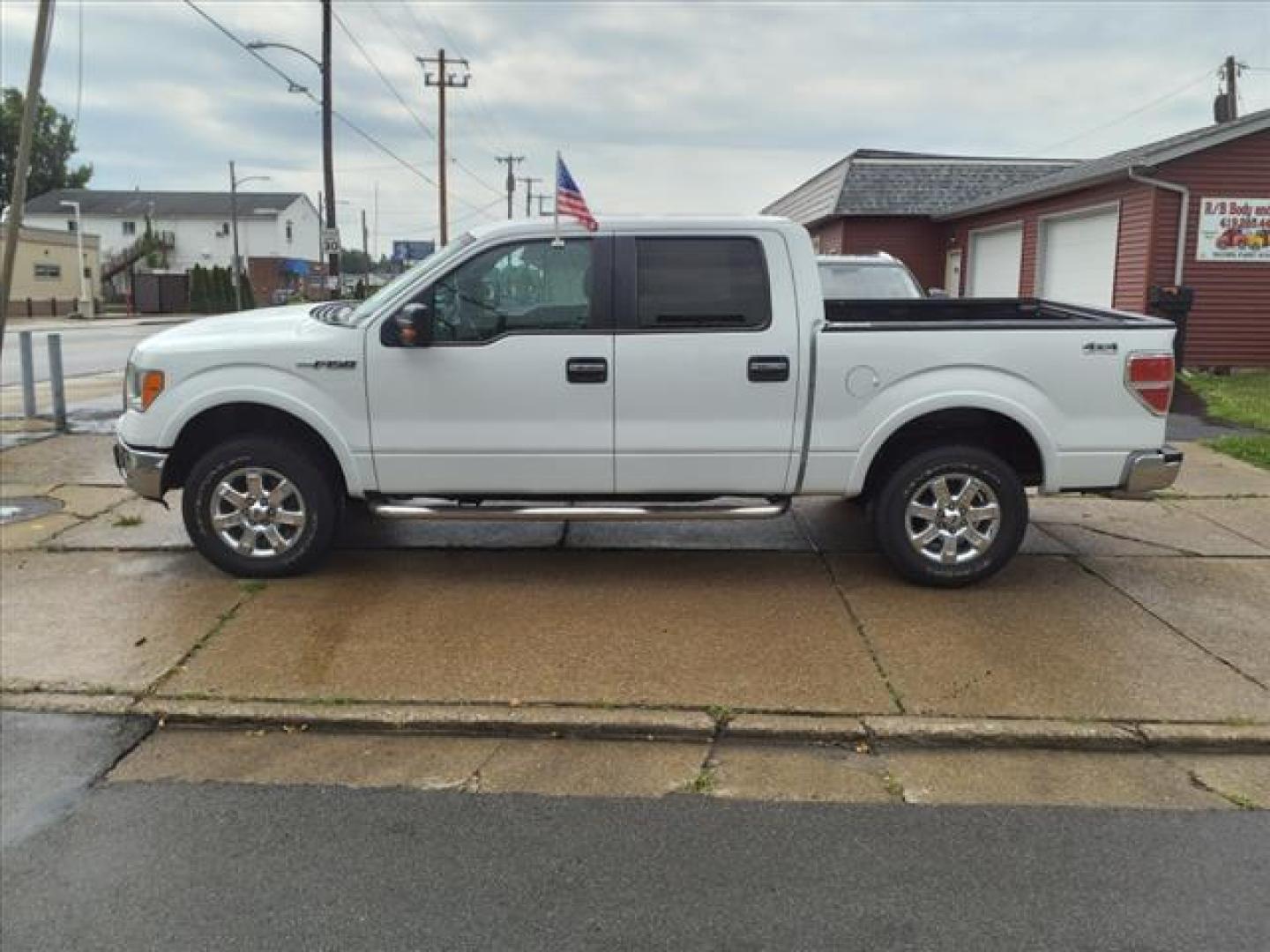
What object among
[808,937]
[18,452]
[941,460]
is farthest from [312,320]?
[18,452]

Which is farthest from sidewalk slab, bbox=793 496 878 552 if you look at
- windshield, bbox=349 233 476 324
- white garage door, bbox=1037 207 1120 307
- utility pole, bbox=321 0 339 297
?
utility pole, bbox=321 0 339 297

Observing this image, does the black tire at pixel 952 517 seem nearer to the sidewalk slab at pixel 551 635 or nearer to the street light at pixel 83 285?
the sidewalk slab at pixel 551 635

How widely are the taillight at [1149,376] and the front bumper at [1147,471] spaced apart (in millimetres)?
256

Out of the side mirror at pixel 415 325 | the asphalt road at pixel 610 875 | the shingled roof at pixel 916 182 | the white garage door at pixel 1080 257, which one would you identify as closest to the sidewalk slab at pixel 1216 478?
the asphalt road at pixel 610 875

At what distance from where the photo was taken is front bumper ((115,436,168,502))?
226 inches

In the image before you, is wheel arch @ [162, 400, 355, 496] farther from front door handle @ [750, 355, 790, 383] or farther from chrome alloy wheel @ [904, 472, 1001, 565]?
chrome alloy wheel @ [904, 472, 1001, 565]

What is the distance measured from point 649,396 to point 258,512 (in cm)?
226

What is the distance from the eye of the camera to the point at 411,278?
5672 mm

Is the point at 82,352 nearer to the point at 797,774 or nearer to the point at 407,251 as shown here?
the point at 797,774

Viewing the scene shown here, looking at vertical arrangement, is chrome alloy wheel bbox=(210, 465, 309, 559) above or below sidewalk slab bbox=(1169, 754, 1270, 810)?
above

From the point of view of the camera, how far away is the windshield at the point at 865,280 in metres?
10.1

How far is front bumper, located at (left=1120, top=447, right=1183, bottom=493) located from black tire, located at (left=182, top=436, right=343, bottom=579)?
4321mm

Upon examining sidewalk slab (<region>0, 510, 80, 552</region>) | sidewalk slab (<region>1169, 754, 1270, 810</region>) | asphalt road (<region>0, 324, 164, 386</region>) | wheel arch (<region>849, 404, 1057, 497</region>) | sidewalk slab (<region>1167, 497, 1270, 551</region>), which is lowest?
sidewalk slab (<region>1169, 754, 1270, 810</region>)

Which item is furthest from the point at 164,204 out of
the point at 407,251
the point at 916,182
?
the point at 916,182
